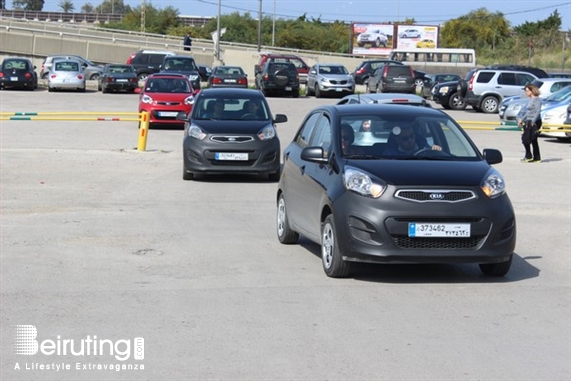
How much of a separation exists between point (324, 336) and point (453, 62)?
74.3m

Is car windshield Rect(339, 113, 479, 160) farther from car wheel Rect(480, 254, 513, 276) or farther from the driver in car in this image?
car wheel Rect(480, 254, 513, 276)

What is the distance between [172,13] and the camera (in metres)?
134

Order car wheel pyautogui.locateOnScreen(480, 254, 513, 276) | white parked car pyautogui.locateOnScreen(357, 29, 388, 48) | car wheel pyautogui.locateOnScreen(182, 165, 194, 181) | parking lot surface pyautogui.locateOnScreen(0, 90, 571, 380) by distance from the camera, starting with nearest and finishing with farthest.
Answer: parking lot surface pyautogui.locateOnScreen(0, 90, 571, 380) < car wheel pyautogui.locateOnScreen(480, 254, 513, 276) < car wheel pyautogui.locateOnScreen(182, 165, 194, 181) < white parked car pyautogui.locateOnScreen(357, 29, 388, 48)

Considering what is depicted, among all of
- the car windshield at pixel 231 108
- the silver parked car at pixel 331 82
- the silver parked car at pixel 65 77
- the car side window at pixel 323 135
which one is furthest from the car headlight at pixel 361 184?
the silver parked car at pixel 65 77

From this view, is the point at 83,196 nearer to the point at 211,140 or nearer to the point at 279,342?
the point at 211,140

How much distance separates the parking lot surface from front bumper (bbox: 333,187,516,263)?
315mm

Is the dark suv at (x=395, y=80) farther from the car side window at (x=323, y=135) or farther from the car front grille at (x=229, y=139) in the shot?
the car side window at (x=323, y=135)

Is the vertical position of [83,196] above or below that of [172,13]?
below

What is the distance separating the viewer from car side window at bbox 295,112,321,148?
11406 millimetres

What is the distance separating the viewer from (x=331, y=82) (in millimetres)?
46875

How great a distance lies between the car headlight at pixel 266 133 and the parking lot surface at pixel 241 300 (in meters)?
1.91

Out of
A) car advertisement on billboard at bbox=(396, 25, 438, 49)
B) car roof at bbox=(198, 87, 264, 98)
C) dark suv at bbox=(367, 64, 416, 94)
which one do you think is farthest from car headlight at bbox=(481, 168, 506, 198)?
car advertisement on billboard at bbox=(396, 25, 438, 49)

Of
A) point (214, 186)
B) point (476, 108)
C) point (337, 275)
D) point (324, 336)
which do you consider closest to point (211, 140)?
point (214, 186)

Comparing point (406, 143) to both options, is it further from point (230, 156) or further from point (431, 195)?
point (230, 156)
